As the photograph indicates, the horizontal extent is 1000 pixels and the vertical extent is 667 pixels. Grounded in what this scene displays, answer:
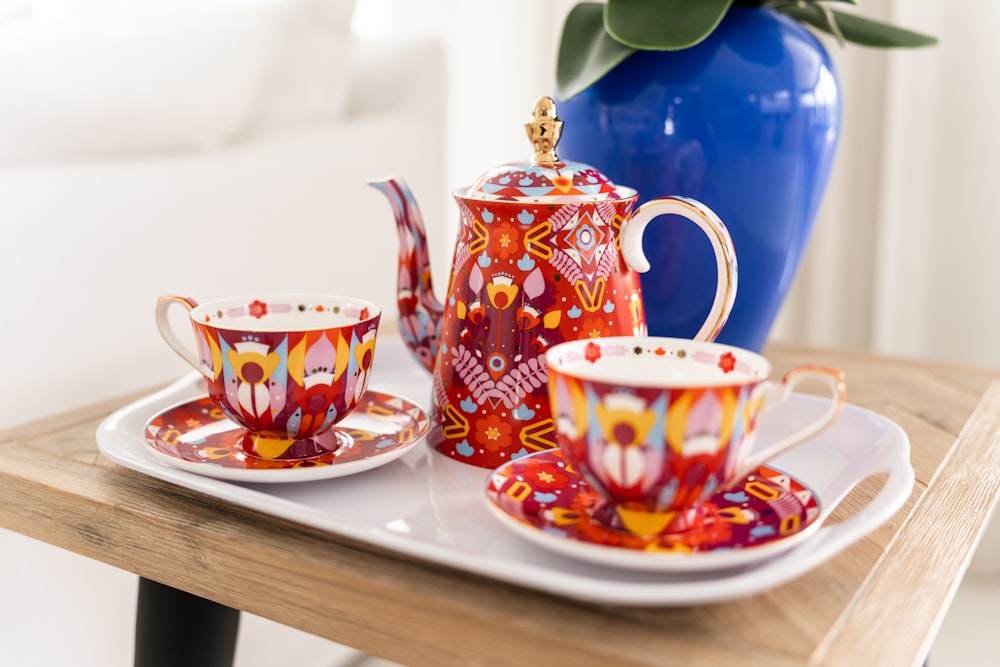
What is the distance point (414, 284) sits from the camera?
2.13ft

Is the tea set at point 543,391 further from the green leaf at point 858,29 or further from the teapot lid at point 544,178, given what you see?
the green leaf at point 858,29

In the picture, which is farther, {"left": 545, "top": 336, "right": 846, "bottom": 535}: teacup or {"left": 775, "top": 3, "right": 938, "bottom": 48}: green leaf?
{"left": 775, "top": 3, "right": 938, "bottom": 48}: green leaf

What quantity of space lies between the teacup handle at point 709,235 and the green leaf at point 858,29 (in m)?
0.36

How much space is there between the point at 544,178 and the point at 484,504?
18 centimetres

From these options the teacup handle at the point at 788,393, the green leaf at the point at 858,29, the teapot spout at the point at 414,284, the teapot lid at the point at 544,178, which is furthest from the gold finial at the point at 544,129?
the green leaf at the point at 858,29

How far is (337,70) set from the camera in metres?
1.12

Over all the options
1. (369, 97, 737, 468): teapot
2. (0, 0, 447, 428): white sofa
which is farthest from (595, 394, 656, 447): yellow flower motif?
(0, 0, 447, 428): white sofa

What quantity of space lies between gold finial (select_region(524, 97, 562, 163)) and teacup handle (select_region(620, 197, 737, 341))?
64 millimetres

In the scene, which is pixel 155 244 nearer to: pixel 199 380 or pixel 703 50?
pixel 199 380

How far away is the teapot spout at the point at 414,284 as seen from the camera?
2.09ft

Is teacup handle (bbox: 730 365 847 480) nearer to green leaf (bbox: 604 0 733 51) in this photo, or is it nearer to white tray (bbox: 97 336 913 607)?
white tray (bbox: 97 336 913 607)

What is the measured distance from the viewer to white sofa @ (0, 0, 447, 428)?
756 mm

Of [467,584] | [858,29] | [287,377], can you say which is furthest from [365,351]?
[858,29]

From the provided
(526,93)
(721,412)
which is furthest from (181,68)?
(526,93)
